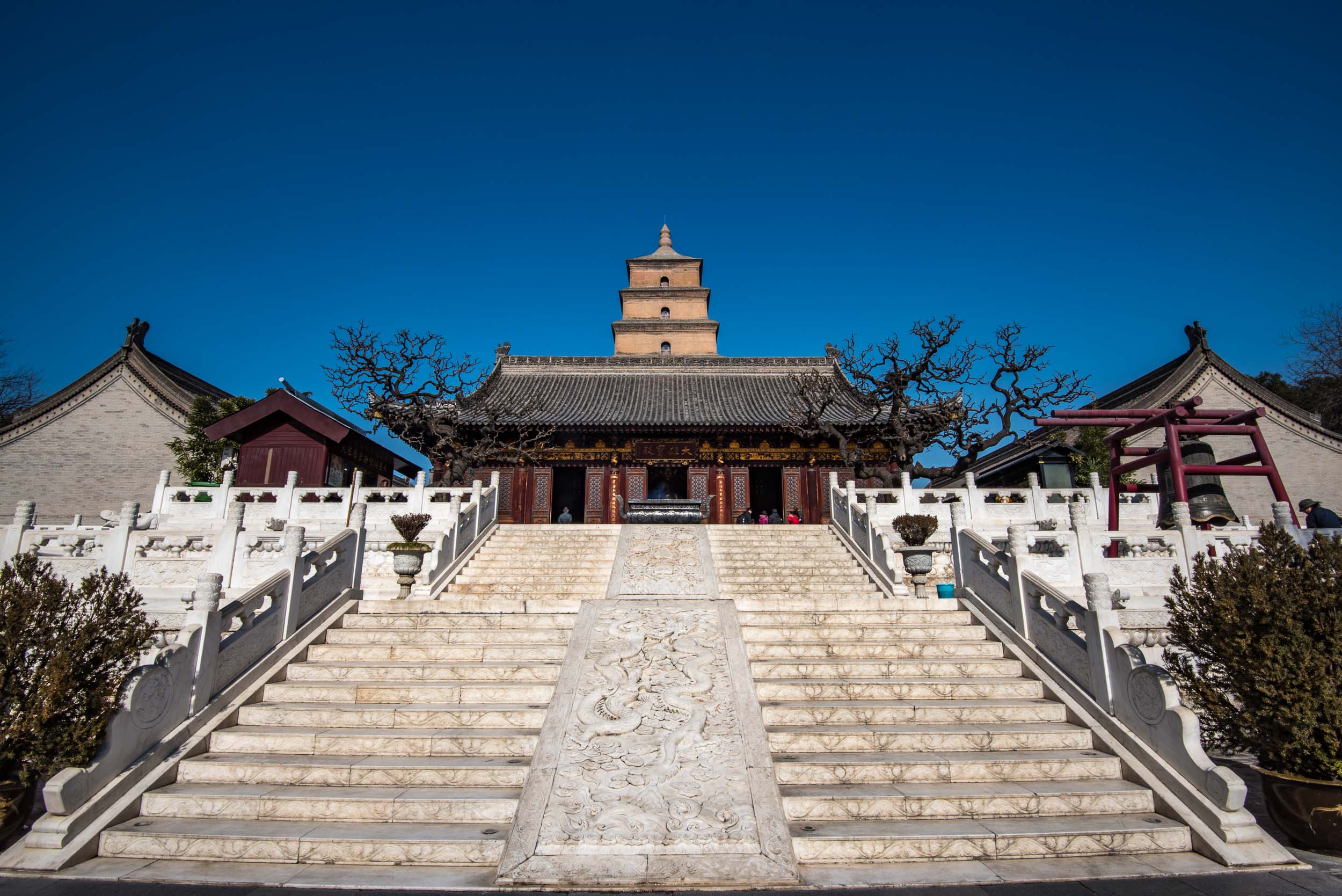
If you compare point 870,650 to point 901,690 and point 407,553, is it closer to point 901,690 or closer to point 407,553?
point 901,690

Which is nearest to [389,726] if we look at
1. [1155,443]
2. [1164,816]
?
[1164,816]

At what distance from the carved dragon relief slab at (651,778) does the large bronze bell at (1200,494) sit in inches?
351

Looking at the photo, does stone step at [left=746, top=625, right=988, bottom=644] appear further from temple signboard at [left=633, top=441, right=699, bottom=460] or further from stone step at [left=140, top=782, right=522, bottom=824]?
temple signboard at [left=633, top=441, right=699, bottom=460]

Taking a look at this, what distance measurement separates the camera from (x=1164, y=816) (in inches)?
187

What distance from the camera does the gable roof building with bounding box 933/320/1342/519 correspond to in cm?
2127

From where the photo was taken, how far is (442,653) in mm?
6984

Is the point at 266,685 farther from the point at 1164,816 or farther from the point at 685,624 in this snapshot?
the point at 1164,816

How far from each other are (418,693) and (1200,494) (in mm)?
12831

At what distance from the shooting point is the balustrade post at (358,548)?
8.79 metres

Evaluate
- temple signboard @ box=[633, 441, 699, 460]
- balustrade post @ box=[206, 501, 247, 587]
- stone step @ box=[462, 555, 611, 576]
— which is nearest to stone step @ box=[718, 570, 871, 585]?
stone step @ box=[462, 555, 611, 576]

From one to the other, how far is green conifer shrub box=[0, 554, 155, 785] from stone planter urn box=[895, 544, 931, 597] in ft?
27.7

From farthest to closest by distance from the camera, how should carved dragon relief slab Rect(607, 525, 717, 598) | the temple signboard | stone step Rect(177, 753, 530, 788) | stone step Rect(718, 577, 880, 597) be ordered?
the temple signboard → stone step Rect(718, 577, 880, 597) → carved dragon relief slab Rect(607, 525, 717, 598) → stone step Rect(177, 753, 530, 788)

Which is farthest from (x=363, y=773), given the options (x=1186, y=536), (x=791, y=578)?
(x=1186, y=536)

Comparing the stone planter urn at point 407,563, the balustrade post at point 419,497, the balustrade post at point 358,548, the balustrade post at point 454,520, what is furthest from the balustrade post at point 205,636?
the balustrade post at point 419,497
